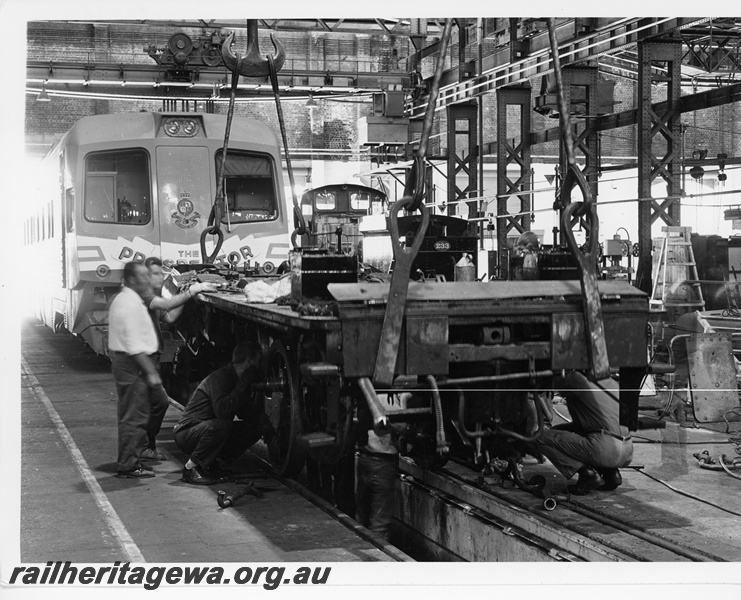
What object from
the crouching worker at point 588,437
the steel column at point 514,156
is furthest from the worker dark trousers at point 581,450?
the steel column at point 514,156

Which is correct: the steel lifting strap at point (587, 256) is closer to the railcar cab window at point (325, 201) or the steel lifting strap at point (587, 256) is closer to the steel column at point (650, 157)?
the steel column at point (650, 157)

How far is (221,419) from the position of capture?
22.8 feet

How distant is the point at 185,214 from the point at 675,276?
7.00m

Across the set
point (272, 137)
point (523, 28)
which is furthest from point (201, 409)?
point (523, 28)

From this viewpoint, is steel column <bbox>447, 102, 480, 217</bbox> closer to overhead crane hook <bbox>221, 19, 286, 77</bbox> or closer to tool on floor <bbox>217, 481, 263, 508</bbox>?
overhead crane hook <bbox>221, 19, 286, 77</bbox>

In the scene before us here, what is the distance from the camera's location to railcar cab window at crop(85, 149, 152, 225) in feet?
26.7

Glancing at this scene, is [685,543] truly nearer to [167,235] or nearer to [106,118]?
[167,235]

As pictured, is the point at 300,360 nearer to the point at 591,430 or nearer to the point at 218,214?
the point at 591,430

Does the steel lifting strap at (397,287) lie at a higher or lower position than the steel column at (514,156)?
lower

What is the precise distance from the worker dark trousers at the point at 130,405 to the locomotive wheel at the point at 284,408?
896 mm

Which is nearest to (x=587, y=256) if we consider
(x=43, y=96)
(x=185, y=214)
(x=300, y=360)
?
(x=300, y=360)

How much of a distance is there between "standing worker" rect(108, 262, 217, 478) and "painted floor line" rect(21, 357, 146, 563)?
300mm

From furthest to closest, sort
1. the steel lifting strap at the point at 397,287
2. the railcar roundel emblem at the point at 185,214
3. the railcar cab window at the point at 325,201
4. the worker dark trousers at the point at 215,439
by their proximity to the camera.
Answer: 1. the railcar cab window at the point at 325,201
2. the railcar roundel emblem at the point at 185,214
3. the worker dark trousers at the point at 215,439
4. the steel lifting strap at the point at 397,287

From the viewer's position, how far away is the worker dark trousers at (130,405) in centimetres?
677
